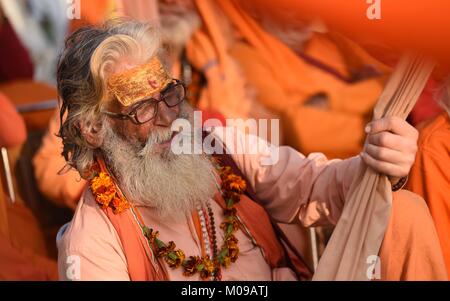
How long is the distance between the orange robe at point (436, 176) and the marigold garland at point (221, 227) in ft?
2.11

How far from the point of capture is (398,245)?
329 centimetres

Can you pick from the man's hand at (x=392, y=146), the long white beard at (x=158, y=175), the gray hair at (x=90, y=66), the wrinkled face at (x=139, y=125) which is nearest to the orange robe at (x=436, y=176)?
the man's hand at (x=392, y=146)

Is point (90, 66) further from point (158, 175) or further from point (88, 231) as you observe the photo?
point (88, 231)

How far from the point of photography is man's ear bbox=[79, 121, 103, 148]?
3.50 metres

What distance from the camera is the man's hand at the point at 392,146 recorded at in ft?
10.2

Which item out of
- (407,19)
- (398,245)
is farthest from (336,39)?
(398,245)

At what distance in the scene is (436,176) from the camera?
11.6 feet

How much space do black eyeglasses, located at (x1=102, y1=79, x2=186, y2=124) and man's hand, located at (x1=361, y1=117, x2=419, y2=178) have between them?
761 millimetres

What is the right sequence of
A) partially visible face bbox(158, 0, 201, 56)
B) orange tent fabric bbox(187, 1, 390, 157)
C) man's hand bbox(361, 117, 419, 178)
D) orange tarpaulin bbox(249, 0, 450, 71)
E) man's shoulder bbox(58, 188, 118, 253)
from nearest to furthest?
man's hand bbox(361, 117, 419, 178) < man's shoulder bbox(58, 188, 118, 253) < orange tarpaulin bbox(249, 0, 450, 71) < orange tent fabric bbox(187, 1, 390, 157) < partially visible face bbox(158, 0, 201, 56)

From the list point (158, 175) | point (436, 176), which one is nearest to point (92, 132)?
point (158, 175)

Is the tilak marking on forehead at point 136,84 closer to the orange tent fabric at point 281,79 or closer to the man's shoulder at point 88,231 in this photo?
the man's shoulder at point 88,231

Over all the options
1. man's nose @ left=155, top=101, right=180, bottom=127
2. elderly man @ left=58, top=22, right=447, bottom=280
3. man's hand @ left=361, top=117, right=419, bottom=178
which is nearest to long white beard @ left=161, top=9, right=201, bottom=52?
elderly man @ left=58, top=22, right=447, bottom=280

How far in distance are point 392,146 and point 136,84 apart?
94 centimetres

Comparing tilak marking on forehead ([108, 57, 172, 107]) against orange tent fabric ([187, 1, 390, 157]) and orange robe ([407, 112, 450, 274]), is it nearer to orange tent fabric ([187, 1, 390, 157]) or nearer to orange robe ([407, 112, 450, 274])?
orange robe ([407, 112, 450, 274])
